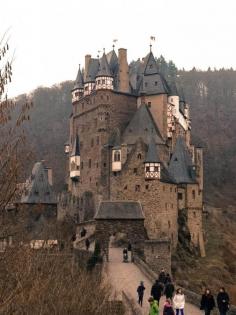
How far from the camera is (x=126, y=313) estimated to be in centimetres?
2845

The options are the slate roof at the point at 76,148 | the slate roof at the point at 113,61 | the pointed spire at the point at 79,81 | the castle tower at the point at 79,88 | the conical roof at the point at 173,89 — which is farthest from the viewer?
the pointed spire at the point at 79,81

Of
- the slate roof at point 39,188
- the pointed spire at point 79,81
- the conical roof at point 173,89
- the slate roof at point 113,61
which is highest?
the slate roof at point 113,61

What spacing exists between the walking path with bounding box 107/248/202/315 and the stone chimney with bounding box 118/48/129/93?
2287 cm

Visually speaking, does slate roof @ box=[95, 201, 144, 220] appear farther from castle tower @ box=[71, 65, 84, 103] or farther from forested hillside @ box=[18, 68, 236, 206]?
forested hillside @ box=[18, 68, 236, 206]

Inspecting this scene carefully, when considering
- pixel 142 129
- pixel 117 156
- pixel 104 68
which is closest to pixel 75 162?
pixel 117 156

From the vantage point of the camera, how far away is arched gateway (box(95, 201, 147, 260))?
5320 centimetres

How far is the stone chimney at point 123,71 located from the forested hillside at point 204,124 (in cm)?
2847

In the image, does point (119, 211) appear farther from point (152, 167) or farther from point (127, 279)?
point (127, 279)

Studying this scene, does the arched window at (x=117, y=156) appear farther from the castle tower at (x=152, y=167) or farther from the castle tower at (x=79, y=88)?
the castle tower at (x=79, y=88)

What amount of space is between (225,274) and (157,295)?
111 feet

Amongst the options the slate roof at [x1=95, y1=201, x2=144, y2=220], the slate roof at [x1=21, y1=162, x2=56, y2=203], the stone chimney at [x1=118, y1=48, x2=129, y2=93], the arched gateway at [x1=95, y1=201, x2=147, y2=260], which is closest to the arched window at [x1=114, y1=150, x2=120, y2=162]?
the slate roof at [x1=95, y1=201, x2=144, y2=220]

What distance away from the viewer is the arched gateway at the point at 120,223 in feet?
175

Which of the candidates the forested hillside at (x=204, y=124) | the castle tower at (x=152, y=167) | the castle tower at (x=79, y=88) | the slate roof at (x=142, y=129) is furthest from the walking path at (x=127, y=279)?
the forested hillside at (x=204, y=124)

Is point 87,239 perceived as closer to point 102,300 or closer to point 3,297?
point 102,300
